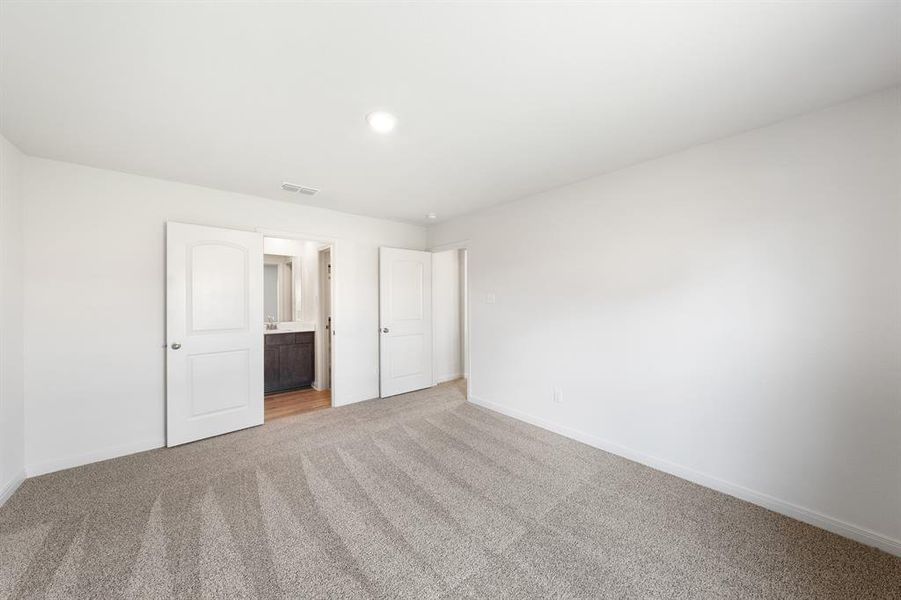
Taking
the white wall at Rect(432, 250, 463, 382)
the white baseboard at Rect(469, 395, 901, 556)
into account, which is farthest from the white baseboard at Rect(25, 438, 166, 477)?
the white baseboard at Rect(469, 395, 901, 556)

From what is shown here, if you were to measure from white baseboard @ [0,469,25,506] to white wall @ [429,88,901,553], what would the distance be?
4091 mm

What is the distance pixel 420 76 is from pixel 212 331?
2.96 meters

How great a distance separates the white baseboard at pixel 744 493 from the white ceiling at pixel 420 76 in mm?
2374

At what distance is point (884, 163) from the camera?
5.65 feet

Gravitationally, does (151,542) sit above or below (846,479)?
below

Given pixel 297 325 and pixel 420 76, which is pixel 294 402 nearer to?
pixel 297 325

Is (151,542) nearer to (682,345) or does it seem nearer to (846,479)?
(682,345)

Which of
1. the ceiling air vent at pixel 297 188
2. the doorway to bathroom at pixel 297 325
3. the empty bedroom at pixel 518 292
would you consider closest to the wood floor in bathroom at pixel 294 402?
the doorway to bathroom at pixel 297 325

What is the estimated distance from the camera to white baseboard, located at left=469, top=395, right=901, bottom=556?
5.75 ft

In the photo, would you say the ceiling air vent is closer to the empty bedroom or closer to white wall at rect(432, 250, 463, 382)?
the empty bedroom

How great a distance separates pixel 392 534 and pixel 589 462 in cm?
168

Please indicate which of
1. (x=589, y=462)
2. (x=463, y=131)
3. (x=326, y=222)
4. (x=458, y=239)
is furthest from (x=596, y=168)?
(x=326, y=222)

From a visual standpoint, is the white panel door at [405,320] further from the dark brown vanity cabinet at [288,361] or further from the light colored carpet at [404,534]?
the light colored carpet at [404,534]

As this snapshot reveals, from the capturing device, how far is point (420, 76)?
5.26ft
